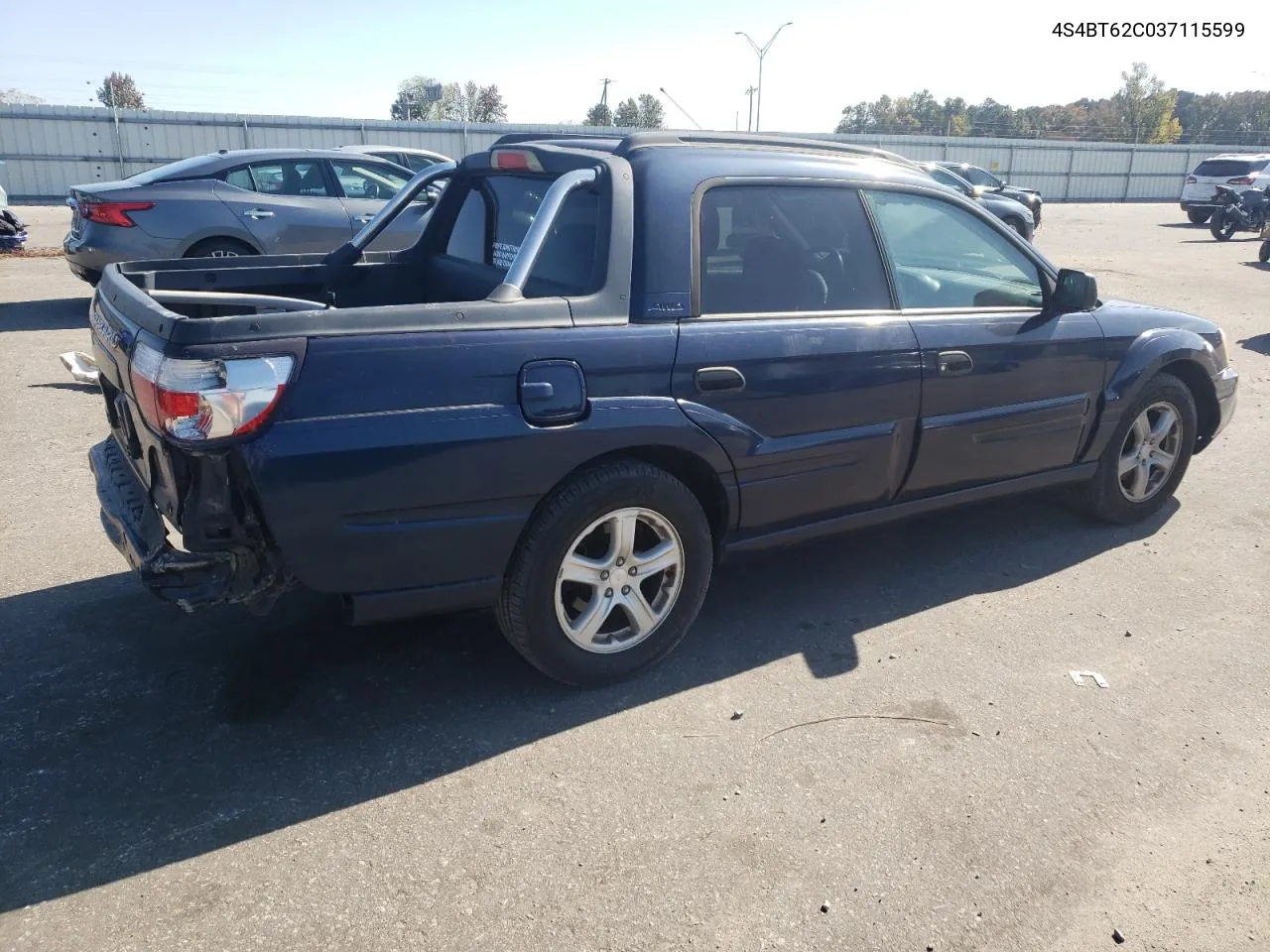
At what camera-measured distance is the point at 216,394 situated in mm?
2781

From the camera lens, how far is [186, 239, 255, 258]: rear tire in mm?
9586

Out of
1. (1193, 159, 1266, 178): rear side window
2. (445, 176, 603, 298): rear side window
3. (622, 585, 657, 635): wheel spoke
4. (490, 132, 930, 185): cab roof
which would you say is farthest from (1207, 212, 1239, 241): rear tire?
(622, 585, 657, 635): wheel spoke

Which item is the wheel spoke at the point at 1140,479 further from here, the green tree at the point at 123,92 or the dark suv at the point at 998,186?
the green tree at the point at 123,92

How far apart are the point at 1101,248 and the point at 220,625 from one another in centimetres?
2011

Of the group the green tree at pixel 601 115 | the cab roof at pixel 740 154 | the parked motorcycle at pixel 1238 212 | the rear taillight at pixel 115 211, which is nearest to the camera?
the cab roof at pixel 740 154

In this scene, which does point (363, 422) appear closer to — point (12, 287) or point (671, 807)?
point (671, 807)

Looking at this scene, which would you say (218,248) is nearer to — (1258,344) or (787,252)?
(787,252)

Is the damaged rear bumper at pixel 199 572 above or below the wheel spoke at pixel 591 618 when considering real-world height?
above

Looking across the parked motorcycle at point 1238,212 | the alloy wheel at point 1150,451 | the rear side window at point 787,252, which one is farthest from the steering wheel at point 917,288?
the parked motorcycle at point 1238,212

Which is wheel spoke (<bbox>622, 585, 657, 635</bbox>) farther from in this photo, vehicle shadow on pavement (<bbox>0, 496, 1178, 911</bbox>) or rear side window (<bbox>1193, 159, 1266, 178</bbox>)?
rear side window (<bbox>1193, 159, 1266, 178</bbox>)

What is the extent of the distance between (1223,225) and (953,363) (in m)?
22.8

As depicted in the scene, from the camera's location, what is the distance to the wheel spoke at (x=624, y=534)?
346 centimetres

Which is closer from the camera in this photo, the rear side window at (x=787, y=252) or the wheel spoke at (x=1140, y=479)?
the rear side window at (x=787, y=252)

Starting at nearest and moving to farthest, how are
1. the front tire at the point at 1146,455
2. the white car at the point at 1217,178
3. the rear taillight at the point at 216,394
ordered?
the rear taillight at the point at 216,394, the front tire at the point at 1146,455, the white car at the point at 1217,178
